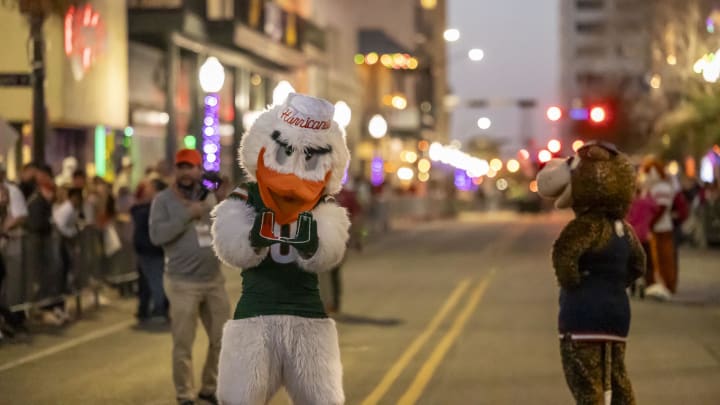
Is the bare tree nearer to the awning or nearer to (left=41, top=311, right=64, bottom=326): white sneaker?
the awning

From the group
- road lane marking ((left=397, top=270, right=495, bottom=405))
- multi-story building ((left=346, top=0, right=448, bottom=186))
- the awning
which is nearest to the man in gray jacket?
road lane marking ((left=397, top=270, right=495, bottom=405))

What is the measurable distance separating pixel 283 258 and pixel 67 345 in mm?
8603

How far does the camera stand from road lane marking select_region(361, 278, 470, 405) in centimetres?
1134

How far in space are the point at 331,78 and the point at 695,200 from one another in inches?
1032

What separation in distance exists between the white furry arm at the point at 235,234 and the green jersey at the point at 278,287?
0.07m

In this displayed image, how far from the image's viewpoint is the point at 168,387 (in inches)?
464

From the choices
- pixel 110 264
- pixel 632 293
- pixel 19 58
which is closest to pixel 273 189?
pixel 110 264

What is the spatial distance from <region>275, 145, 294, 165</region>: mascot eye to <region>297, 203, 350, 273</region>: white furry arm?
322 mm

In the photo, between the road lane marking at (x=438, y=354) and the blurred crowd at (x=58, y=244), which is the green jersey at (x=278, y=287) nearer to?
the road lane marking at (x=438, y=354)

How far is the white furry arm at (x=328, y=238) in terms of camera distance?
7086 millimetres

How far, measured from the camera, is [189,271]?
1048 cm

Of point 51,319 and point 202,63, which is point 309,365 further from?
point 202,63

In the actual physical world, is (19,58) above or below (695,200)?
above

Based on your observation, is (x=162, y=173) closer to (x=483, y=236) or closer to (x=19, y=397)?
(x=19, y=397)
